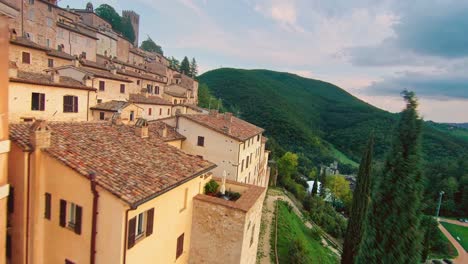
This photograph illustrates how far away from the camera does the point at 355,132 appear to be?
104000mm

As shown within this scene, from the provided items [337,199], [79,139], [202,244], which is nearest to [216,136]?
[202,244]

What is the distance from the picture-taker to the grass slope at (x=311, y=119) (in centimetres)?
8769

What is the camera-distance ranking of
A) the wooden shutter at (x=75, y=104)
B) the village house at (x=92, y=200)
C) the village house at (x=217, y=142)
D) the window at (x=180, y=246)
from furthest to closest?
1. the wooden shutter at (x=75, y=104)
2. the village house at (x=217, y=142)
3. the window at (x=180, y=246)
4. the village house at (x=92, y=200)

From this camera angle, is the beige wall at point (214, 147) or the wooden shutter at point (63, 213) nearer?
the wooden shutter at point (63, 213)

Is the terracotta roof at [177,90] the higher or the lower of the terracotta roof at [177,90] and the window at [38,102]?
the higher

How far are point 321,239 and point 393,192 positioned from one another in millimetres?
25957

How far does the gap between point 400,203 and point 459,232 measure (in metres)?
58.3

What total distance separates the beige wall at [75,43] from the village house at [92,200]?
3882 centimetres

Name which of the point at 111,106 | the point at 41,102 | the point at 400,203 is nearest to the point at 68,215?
the point at 400,203

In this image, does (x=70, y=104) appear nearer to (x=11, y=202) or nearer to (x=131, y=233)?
(x=11, y=202)

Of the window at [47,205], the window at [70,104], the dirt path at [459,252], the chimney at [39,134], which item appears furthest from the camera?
the dirt path at [459,252]

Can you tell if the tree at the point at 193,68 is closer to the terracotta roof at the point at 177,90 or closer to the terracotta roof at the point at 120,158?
the terracotta roof at the point at 177,90

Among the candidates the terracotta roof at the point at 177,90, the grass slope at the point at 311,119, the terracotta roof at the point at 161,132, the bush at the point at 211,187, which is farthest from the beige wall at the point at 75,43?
the grass slope at the point at 311,119

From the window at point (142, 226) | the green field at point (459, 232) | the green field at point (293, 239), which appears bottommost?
the green field at point (459, 232)
